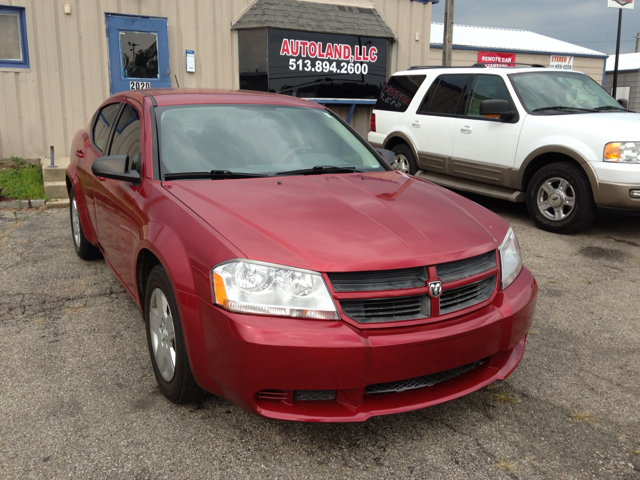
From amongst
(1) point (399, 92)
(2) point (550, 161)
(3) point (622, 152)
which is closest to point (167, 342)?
(3) point (622, 152)

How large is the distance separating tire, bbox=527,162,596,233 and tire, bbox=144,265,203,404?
5000 mm

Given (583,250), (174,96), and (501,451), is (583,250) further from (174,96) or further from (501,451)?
(174,96)

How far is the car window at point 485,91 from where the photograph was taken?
712 centimetres

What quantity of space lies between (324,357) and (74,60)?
9.37 meters

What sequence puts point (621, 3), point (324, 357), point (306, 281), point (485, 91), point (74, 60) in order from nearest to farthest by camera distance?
1. point (324, 357)
2. point (306, 281)
3. point (485, 91)
4. point (74, 60)
5. point (621, 3)

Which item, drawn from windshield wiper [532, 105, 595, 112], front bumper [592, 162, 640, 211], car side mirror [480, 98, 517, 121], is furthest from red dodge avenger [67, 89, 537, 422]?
windshield wiper [532, 105, 595, 112]

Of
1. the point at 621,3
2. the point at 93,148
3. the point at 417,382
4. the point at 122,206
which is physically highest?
the point at 621,3

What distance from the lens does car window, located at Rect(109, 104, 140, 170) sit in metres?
3.58

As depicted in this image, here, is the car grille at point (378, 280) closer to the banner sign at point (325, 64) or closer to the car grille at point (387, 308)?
the car grille at point (387, 308)

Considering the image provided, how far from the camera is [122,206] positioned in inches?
136

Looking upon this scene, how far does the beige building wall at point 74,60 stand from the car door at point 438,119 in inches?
180

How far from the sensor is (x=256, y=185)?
3166 millimetres

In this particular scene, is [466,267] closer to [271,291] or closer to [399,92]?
[271,291]

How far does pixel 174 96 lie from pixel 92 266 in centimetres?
217
